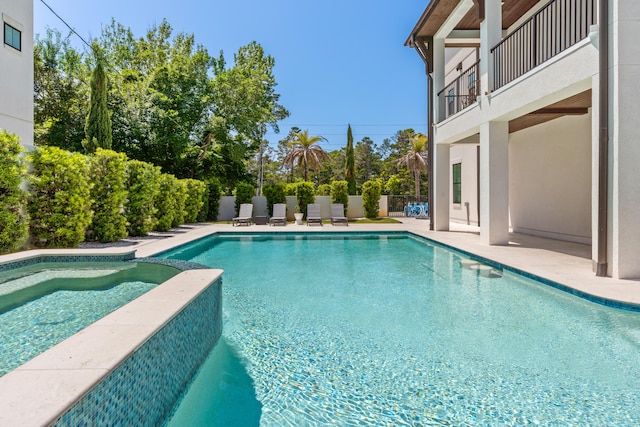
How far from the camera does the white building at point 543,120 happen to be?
573 centimetres

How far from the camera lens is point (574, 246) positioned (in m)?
9.42

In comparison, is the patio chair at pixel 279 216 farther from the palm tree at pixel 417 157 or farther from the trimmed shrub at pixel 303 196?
the palm tree at pixel 417 157

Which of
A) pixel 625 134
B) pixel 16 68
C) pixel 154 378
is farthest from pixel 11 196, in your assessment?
pixel 625 134

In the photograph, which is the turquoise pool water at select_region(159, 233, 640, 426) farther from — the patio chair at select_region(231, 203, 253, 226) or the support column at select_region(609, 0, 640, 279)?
the patio chair at select_region(231, 203, 253, 226)

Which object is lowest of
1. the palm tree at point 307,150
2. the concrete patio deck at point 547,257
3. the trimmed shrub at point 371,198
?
the concrete patio deck at point 547,257

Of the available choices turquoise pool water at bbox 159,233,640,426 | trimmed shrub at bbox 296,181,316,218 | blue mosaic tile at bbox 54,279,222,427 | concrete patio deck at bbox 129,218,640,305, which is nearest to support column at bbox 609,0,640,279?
concrete patio deck at bbox 129,218,640,305

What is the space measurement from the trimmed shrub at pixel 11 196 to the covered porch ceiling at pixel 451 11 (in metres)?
10.9

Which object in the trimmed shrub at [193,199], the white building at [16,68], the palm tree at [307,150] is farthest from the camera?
the palm tree at [307,150]

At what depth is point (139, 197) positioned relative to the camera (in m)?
11.5

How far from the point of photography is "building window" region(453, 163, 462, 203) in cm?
1706

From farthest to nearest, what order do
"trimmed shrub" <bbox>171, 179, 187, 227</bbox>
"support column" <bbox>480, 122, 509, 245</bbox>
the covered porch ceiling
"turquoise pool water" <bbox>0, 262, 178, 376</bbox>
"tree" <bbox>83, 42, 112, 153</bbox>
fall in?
1. "tree" <bbox>83, 42, 112, 153</bbox>
2. "trimmed shrub" <bbox>171, 179, 187, 227</bbox>
3. the covered porch ceiling
4. "support column" <bbox>480, 122, 509, 245</bbox>
5. "turquoise pool water" <bbox>0, 262, 178, 376</bbox>

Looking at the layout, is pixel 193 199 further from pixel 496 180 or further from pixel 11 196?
pixel 496 180

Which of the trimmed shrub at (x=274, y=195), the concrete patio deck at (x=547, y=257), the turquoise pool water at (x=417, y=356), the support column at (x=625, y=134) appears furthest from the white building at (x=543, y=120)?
the trimmed shrub at (x=274, y=195)

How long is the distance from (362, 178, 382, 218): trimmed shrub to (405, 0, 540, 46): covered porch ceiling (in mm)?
8430
